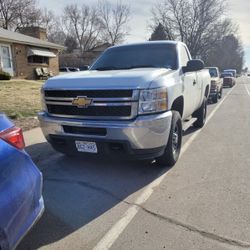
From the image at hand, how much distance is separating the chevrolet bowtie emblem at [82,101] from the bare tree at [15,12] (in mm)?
57627

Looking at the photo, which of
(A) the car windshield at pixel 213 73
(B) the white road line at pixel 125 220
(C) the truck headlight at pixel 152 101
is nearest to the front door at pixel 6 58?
(A) the car windshield at pixel 213 73

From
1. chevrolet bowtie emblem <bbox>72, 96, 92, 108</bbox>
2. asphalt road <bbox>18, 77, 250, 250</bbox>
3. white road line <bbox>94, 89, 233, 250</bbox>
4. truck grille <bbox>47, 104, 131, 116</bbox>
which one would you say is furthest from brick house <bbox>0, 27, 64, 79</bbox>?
white road line <bbox>94, 89, 233, 250</bbox>

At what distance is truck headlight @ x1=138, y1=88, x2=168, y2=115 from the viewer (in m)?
4.55

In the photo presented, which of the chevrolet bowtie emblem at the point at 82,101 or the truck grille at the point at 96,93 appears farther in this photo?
the chevrolet bowtie emblem at the point at 82,101

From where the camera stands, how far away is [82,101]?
4773 mm

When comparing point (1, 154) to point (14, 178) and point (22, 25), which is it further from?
point (22, 25)

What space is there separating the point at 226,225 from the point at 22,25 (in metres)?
60.4

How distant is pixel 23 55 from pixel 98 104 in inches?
948

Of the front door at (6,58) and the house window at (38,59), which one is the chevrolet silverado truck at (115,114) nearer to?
the front door at (6,58)

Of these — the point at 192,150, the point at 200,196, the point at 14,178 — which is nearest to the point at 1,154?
the point at 14,178

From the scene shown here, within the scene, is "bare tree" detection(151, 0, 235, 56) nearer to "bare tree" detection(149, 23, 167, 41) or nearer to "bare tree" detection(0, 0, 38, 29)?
"bare tree" detection(149, 23, 167, 41)

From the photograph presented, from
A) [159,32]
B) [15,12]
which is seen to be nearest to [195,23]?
[159,32]

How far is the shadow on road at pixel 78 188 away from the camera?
3.55 m

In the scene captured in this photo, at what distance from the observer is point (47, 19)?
71.9 metres
